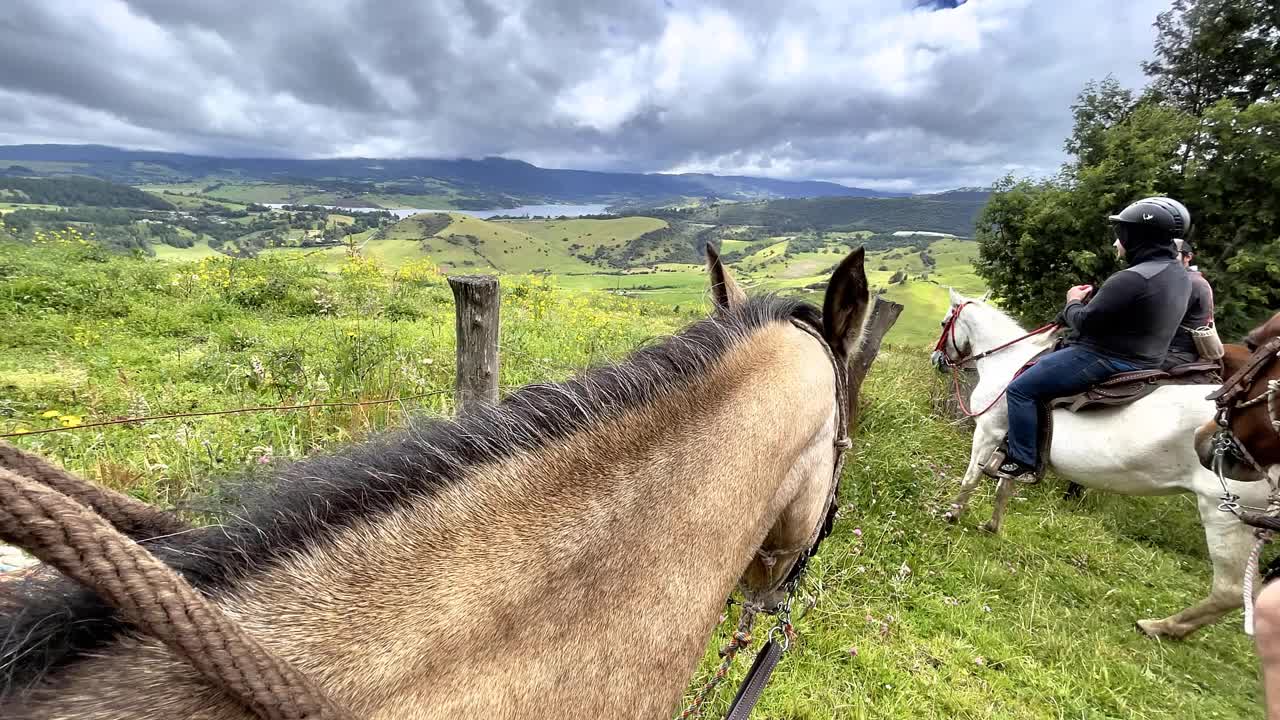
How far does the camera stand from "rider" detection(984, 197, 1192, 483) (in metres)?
3.91

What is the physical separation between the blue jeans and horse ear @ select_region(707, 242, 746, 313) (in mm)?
4111

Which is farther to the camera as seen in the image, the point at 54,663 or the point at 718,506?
the point at 718,506

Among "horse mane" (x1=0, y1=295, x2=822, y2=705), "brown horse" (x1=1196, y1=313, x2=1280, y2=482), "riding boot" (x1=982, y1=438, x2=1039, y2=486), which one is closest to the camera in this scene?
"horse mane" (x1=0, y1=295, x2=822, y2=705)

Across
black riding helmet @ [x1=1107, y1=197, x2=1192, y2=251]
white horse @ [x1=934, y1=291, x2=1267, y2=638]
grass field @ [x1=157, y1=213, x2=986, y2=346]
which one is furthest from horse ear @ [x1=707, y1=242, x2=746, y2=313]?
grass field @ [x1=157, y1=213, x2=986, y2=346]

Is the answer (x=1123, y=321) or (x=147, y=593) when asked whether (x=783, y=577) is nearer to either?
(x=147, y=593)

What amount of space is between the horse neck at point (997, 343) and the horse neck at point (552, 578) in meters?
5.35

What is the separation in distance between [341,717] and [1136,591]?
21.1 feet

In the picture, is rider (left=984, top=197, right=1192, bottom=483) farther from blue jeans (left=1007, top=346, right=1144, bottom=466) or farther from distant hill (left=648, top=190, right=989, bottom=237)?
distant hill (left=648, top=190, right=989, bottom=237)

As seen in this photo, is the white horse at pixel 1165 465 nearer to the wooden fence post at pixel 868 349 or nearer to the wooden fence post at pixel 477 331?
the wooden fence post at pixel 868 349

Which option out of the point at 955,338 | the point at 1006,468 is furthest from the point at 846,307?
the point at 955,338

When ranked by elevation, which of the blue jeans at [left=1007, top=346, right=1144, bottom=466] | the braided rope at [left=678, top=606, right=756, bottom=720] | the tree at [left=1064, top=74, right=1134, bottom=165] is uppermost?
the tree at [left=1064, top=74, right=1134, bottom=165]

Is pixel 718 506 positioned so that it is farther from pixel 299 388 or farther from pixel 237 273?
pixel 237 273

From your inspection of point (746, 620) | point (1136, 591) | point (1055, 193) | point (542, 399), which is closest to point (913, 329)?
point (1055, 193)

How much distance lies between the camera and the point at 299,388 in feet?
16.3
